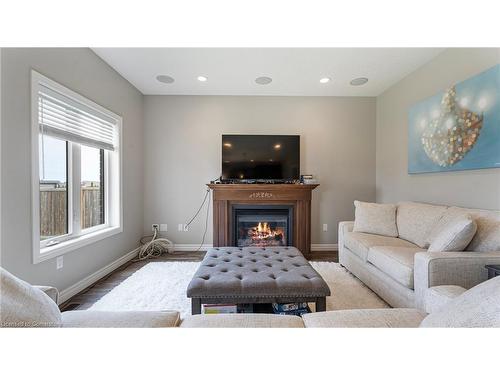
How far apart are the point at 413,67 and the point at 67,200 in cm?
426

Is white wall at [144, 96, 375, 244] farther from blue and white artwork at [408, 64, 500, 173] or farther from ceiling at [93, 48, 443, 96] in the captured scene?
blue and white artwork at [408, 64, 500, 173]

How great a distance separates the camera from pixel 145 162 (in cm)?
344

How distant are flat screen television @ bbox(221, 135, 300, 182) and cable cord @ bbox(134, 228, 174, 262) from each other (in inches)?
54.2

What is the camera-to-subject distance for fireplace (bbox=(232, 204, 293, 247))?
10.6 ft

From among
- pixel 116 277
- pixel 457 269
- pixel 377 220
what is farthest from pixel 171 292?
pixel 377 220

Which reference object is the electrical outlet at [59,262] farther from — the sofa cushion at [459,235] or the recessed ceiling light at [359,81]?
the recessed ceiling light at [359,81]

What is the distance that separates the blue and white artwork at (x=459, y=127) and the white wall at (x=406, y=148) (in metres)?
0.10

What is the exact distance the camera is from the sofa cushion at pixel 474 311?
54cm

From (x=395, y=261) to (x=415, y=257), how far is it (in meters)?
0.20

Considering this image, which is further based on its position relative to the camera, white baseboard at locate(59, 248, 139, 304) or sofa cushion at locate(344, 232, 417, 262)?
sofa cushion at locate(344, 232, 417, 262)

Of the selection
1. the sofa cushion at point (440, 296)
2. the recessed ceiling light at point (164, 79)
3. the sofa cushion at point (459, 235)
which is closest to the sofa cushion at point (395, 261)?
the sofa cushion at point (459, 235)

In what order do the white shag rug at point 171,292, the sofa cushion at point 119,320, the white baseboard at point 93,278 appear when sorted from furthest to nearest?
the white baseboard at point 93,278, the white shag rug at point 171,292, the sofa cushion at point 119,320

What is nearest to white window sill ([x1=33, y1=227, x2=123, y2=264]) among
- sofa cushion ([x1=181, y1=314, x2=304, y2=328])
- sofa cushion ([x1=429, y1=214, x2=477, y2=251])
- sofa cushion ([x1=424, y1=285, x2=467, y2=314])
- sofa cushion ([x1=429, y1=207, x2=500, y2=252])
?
sofa cushion ([x1=181, y1=314, x2=304, y2=328])
